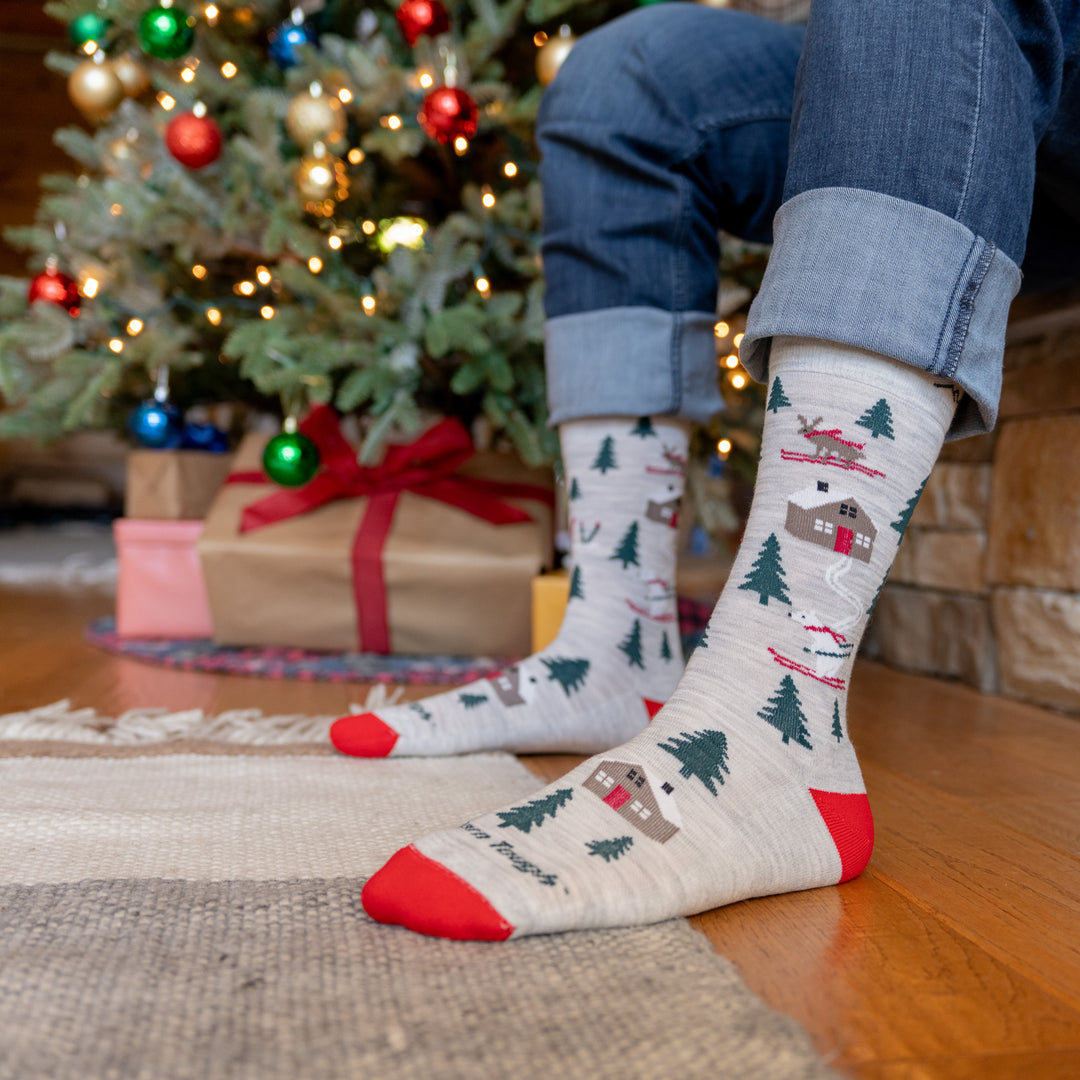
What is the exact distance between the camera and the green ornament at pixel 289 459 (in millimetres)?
1093

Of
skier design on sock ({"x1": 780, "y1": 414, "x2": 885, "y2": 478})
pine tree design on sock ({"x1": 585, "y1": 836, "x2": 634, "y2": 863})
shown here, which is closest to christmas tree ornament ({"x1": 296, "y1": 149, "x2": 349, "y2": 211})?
skier design on sock ({"x1": 780, "y1": 414, "x2": 885, "y2": 478})

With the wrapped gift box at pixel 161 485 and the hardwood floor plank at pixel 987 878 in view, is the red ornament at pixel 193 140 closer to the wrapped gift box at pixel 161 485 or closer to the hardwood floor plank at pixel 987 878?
the wrapped gift box at pixel 161 485

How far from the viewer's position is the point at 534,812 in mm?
409

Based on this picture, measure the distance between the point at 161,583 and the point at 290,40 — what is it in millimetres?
750

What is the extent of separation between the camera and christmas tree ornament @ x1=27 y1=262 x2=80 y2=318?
3.87 feet

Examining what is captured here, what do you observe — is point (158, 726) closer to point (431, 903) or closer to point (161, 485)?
point (431, 903)

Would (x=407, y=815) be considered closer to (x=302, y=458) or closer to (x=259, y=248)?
(x=302, y=458)

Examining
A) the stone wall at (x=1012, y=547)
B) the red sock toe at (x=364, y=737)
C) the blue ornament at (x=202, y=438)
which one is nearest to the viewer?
the red sock toe at (x=364, y=737)

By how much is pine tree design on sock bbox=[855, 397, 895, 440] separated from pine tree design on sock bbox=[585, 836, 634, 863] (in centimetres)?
23

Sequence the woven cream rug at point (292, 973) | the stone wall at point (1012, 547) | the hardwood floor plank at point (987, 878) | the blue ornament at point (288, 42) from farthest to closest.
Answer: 1. the blue ornament at point (288, 42)
2. the stone wall at point (1012, 547)
3. the hardwood floor plank at point (987, 878)
4. the woven cream rug at point (292, 973)

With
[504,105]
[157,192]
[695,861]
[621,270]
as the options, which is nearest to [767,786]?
[695,861]

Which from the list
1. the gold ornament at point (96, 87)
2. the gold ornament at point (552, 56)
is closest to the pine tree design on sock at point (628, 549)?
the gold ornament at point (552, 56)

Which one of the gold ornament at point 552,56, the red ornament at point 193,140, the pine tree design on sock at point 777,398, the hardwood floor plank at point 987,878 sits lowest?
the hardwood floor plank at point 987,878

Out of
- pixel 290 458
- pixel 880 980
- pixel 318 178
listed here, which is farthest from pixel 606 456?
pixel 318 178
